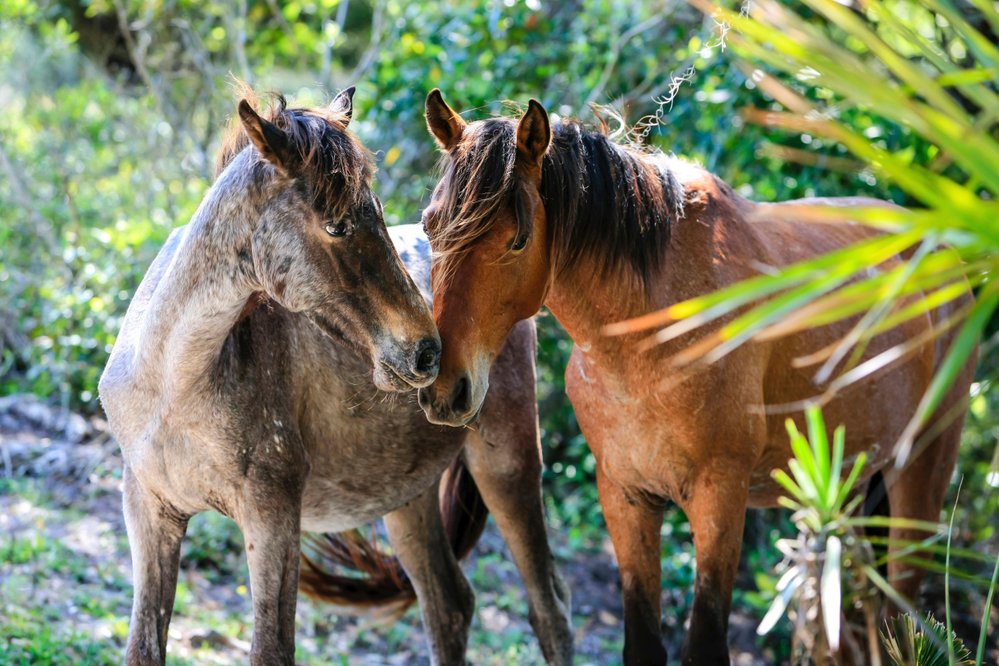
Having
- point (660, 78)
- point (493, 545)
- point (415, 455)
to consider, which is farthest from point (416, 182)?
point (415, 455)

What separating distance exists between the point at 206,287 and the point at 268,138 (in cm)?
52

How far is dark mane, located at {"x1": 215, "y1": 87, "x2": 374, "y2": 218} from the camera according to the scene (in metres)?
3.10

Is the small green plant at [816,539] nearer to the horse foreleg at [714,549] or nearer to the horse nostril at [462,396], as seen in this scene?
the horse nostril at [462,396]

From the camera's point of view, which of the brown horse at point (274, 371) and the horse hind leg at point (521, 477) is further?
the horse hind leg at point (521, 477)

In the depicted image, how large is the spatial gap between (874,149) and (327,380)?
8.64 ft

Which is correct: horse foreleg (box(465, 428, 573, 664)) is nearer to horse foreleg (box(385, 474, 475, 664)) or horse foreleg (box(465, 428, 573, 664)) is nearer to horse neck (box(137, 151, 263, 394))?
horse foreleg (box(385, 474, 475, 664))

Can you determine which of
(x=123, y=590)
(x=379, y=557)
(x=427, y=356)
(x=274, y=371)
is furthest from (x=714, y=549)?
(x=123, y=590)

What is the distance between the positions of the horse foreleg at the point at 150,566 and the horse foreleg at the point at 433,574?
4.28 feet

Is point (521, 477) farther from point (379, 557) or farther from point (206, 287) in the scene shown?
point (206, 287)

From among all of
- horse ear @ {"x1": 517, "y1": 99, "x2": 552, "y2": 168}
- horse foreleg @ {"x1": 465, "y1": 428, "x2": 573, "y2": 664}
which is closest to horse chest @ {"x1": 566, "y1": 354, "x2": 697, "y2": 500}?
horse foreleg @ {"x1": 465, "y1": 428, "x2": 573, "y2": 664}

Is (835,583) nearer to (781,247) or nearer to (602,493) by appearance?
(602,493)

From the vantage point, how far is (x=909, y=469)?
4625mm

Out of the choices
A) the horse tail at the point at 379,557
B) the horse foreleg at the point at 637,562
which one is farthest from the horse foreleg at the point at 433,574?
the horse foreleg at the point at 637,562

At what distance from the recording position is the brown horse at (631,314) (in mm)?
3180
